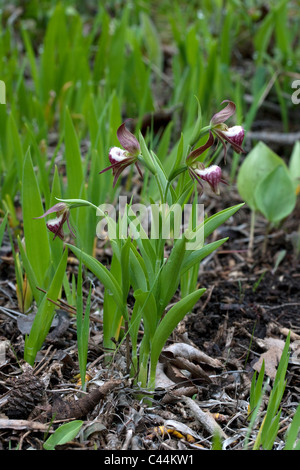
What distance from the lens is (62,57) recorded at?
3008 mm

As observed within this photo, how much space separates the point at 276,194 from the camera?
2.18 meters

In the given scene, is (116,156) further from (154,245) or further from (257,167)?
(257,167)

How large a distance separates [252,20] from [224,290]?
240 cm

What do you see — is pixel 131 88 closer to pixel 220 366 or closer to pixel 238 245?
pixel 238 245

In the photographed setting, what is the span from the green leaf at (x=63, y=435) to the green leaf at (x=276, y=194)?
126cm

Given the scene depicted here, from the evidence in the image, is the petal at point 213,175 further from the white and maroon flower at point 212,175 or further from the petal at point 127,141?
the petal at point 127,141

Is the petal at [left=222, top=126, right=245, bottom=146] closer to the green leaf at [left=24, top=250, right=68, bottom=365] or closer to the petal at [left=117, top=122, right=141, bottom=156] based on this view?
the petal at [left=117, top=122, right=141, bottom=156]

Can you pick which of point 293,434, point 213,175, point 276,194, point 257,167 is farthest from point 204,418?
point 257,167

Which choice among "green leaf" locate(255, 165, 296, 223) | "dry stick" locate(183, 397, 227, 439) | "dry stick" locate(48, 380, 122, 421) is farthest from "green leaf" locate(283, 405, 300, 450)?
"green leaf" locate(255, 165, 296, 223)

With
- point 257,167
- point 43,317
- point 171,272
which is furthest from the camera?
point 257,167

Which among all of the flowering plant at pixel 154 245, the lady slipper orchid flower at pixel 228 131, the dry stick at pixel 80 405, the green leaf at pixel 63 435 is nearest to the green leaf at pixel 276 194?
the flowering plant at pixel 154 245

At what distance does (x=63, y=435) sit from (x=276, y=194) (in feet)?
4.34
